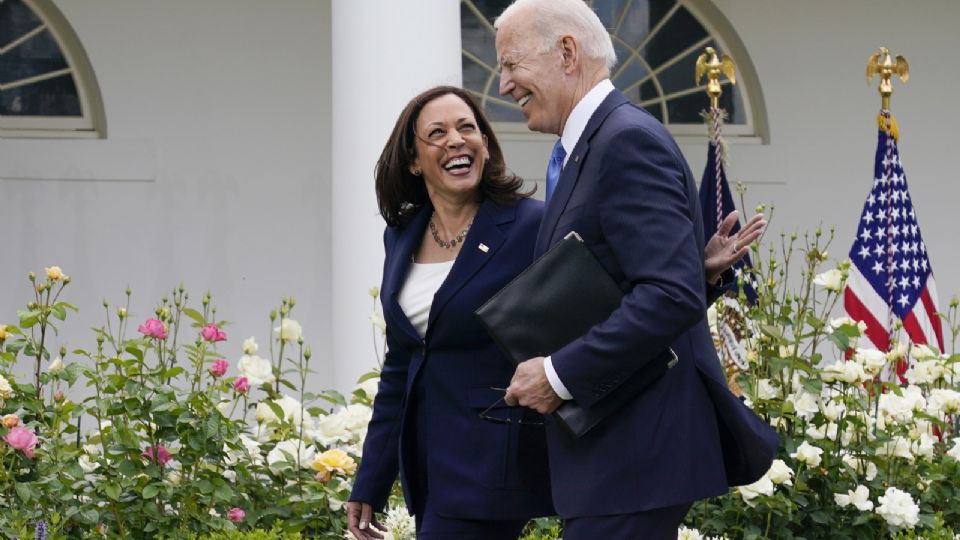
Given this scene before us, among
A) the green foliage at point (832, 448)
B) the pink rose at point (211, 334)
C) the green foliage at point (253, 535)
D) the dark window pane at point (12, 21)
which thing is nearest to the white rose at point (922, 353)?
the green foliage at point (832, 448)

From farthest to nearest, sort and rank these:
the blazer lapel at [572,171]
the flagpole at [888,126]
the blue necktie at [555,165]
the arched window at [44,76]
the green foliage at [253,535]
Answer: the arched window at [44,76]
the flagpole at [888,126]
the green foliage at [253,535]
the blue necktie at [555,165]
the blazer lapel at [572,171]

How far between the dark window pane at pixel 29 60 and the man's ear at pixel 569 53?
25.4 ft

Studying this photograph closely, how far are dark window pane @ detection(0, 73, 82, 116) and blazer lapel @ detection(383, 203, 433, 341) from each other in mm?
7063

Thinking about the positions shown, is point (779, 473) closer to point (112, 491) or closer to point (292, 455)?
point (292, 455)

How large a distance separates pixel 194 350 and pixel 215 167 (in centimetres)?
543

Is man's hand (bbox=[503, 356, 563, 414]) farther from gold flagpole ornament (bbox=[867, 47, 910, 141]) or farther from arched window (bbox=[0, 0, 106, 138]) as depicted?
arched window (bbox=[0, 0, 106, 138])

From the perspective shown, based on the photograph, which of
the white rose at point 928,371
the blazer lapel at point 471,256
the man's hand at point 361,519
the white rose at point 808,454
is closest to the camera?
the blazer lapel at point 471,256

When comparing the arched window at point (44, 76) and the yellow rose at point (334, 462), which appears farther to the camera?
the arched window at point (44, 76)

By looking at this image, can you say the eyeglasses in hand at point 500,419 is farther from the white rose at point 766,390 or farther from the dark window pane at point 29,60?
the dark window pane at point 29,60

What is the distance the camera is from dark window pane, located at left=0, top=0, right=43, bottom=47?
9.80m

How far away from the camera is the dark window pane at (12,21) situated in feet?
32.1

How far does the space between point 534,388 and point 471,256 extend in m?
0.58

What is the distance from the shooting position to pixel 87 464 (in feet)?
14.7

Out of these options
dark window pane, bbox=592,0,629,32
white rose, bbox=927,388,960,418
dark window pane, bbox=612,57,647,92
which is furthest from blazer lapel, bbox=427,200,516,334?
dark window pane, bbox=592,0,629,32
